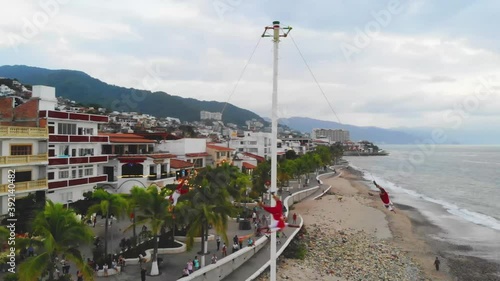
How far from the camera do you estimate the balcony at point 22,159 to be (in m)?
28.1

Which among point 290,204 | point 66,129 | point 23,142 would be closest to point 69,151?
point 66,129

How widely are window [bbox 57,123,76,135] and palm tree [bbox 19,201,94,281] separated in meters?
20.6

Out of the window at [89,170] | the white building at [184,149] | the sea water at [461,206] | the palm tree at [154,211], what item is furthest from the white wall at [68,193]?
the sea water at [461,206]

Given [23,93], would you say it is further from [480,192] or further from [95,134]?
[480,192]

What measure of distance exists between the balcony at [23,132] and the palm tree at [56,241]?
614 inches

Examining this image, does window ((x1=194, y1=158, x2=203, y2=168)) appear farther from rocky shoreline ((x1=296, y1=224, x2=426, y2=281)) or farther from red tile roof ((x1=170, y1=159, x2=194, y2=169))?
rocky shoreline ((x1=296, y1=224, x2=426, y2=281))

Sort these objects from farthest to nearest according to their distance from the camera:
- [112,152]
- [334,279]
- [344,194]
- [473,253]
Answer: [344,194] < [112,152] < [473,253] < [334,279]

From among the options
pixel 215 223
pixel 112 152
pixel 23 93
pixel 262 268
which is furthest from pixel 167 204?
pixel 23 93

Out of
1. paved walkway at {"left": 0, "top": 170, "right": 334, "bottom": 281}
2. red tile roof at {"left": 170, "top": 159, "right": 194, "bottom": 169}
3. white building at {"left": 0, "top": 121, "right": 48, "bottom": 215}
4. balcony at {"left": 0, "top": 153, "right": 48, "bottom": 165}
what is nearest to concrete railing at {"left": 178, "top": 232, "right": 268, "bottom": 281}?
paved walkway at {"left": 0, "top": 170, "right": 334, "bottom": 281}

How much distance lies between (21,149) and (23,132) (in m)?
1.27

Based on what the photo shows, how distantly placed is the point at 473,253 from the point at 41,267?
38.5 metres

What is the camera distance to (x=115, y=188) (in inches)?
1614

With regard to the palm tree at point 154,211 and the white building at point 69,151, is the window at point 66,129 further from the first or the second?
the palm tree at point 154,211

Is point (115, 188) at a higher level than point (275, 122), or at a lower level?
lower
